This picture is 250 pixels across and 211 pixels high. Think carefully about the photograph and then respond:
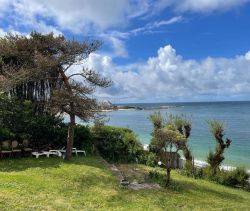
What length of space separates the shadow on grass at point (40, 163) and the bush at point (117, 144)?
7.60ft

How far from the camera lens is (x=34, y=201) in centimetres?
1176

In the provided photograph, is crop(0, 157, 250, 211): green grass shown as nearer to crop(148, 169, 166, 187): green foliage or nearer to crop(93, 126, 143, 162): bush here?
crop(148, 169, 166, 187): green foliage

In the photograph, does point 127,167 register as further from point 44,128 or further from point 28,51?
point 28,51

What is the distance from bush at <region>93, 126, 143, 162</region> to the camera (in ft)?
76.0

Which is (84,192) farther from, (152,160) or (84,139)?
(84,139)

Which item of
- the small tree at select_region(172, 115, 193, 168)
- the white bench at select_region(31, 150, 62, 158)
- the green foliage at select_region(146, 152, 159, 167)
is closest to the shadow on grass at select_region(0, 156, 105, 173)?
the white bench at select_region(31, 150, 62, 158)

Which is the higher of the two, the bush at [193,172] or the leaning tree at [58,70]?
the leaning tree at [58,70]

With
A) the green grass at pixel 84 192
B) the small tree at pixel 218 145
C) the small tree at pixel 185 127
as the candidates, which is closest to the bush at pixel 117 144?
the small tree at pixel 185 127

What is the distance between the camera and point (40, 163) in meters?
18.1

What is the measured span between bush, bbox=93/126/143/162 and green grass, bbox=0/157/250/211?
13.8ft

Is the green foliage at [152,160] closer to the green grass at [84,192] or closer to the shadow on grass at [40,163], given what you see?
the shadow on grass at [40,163]

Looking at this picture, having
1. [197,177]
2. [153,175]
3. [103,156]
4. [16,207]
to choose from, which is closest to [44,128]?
[103,156]

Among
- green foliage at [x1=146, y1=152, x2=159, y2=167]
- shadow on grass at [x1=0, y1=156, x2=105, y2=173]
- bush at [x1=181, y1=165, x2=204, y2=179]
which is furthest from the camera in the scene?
green foliage at [x1=146, y1=152, x2=159, y2=167]

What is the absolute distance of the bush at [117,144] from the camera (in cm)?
2317
